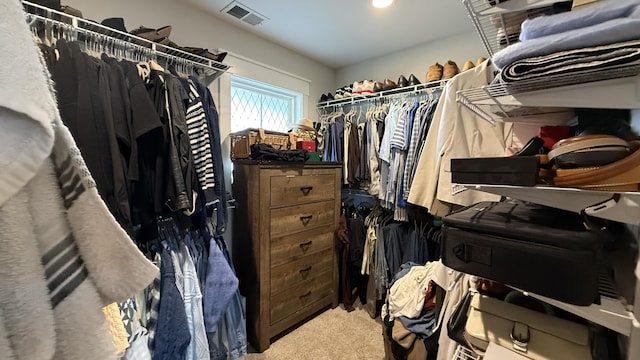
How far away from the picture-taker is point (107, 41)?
1319mm

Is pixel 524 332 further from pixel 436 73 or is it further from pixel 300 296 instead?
pixel 436 73

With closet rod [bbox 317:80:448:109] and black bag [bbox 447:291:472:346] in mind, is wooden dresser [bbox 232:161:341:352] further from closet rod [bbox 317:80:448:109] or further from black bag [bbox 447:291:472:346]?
black bag [bbox 447:291:472:346]

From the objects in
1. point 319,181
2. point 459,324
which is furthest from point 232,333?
point 459,324

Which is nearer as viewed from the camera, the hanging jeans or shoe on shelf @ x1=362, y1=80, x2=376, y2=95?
the hanging jeans

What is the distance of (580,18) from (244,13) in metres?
1.91

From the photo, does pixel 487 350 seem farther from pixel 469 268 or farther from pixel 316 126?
pixel 316 126

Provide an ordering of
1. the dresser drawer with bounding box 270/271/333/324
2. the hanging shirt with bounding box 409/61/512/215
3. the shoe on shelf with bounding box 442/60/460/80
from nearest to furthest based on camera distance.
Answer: the hanging shirt with bounding box 409/61/512/215
the dresser drawer with bounding box 270/271/333/324
the shoe on shelf with bounding box 442/60/460/80

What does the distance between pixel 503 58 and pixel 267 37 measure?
207 centimetres

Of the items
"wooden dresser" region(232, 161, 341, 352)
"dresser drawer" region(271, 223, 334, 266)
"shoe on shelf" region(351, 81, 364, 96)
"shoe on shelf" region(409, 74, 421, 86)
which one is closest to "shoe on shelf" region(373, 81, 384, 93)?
"shoe on shelf" region(351, 81, 364, 96)

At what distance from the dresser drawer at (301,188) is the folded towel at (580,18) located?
1.40 m

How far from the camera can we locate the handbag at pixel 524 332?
64 cm

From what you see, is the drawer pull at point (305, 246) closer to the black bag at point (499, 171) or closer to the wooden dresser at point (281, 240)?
the wooden dresser at point (281, 240)

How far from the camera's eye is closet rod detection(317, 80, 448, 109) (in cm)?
212

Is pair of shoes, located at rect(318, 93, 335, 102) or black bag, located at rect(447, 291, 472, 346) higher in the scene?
pair of shoes, located at rect(318, 93, 335, 102)
